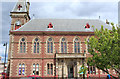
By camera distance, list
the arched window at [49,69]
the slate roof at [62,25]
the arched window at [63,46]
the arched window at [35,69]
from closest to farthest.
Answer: the arched window at [35,69] → the arched window at [49,69] → the arched window at [63,46] → the slate roof at [62,25]

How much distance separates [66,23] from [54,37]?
18.0 feet

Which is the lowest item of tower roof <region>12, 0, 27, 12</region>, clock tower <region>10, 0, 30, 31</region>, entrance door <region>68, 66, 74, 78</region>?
entrance door <region>68, 66, 74, 78</region>

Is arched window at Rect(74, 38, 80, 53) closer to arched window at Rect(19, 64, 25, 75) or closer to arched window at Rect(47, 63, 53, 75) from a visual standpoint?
arched window at Rect(47, 63, 53, 75)

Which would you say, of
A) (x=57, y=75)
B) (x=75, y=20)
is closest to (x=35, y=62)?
(x=57, y=75)

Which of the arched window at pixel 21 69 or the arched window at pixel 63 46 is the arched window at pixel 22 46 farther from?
the arched window at pixel 63 46

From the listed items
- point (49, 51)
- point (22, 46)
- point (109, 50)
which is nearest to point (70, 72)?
point (49, 51)

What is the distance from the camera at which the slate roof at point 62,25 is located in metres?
26.9

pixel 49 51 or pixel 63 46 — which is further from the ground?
pixel 63 46

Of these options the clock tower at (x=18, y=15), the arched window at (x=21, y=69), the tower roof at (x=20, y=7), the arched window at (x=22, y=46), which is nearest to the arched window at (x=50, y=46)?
the arched window at (x=22, y=46)

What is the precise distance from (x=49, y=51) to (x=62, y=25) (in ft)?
22.4

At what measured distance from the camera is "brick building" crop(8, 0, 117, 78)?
79.1 ft

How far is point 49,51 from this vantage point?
2538 centimetres

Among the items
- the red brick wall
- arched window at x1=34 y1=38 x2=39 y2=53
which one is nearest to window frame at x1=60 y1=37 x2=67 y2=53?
the red brick wall

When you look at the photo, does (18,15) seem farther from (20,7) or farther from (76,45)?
(76,45)
